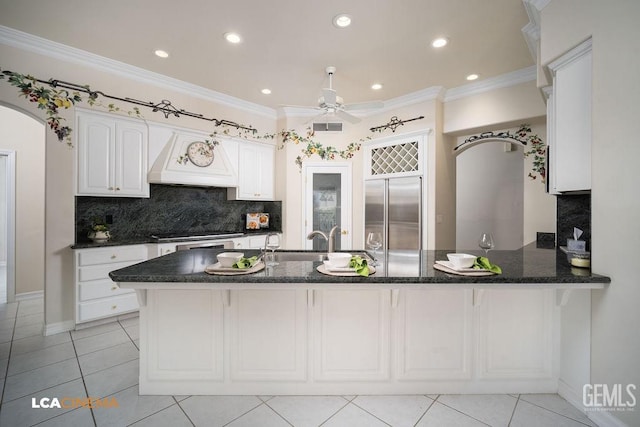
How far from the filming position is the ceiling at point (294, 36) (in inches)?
91.2

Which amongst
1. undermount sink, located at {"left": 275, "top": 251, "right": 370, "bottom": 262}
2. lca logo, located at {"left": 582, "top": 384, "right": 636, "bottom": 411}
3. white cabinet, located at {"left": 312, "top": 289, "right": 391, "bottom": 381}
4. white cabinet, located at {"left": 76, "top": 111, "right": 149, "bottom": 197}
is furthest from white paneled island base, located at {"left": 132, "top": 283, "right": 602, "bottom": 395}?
white cabinet, located at {"left": 76, "top": 111, "right": 149, "bottom": 197}

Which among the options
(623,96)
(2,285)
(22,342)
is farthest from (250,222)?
(623,96)

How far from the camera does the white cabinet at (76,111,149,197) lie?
3.06m

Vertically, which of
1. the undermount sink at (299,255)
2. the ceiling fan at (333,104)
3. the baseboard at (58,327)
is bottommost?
the baseboard at (58,327)

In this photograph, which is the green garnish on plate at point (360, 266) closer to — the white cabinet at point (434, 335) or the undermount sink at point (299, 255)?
the white cabinet at point (434, 335)

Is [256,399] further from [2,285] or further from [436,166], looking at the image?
[2,285]

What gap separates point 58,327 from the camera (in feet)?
9.52

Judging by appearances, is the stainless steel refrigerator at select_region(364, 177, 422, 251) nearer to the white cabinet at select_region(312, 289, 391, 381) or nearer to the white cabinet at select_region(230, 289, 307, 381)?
the white cabinet at select_region(312, 289, 391, 381)

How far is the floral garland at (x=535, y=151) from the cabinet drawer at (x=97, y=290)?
508 cm

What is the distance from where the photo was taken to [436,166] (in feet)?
13.0

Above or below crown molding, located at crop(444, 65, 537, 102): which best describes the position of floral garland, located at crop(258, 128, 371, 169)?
below

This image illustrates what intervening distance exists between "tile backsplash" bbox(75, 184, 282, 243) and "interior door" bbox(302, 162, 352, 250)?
556 millimetres

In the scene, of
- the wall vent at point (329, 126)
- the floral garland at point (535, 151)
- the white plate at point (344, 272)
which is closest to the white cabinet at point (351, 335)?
the white plate at point (344, 272)

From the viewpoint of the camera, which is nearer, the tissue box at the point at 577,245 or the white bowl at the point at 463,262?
the white bowl at the point at 463,262
